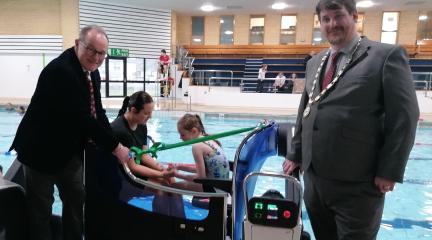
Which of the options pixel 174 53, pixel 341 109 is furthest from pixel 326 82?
pixel 174 53

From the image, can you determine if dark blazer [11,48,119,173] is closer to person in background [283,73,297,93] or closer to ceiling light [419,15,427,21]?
person in background [283,73,297,93]

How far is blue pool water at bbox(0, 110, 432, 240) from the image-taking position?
10.3 ft

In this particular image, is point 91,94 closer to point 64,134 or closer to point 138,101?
point 64,134

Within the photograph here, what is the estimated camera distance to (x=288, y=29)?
17250 mm

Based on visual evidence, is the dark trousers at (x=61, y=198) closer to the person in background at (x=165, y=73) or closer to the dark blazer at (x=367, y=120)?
the dark blazer at (x=367, y=120)

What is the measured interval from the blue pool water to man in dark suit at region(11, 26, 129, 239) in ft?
3.93

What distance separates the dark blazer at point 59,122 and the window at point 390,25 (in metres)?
17.2

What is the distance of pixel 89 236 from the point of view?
186 cm

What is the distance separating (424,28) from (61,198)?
18.6 m

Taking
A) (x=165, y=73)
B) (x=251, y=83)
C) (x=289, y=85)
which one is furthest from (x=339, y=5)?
(x=251, y=83)

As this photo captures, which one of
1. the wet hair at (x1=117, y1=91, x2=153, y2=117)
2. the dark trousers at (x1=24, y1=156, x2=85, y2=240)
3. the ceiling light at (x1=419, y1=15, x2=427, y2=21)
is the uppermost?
the ceiling light at (x1=419, y1=15, x2=427, y2=21)

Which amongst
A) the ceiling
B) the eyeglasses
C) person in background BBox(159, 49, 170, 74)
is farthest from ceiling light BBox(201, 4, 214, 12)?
the eyeglasses

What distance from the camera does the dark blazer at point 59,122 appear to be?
5.60 ft

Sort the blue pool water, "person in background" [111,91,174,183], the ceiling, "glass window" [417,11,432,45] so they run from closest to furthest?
1. "person in background" [111,91,174,183]
2. the blue pool water
3. the ceiling
4. "glass window" [417,11,432,45]
